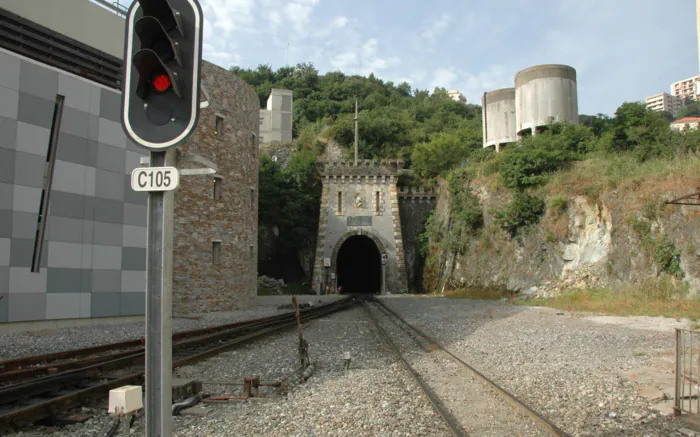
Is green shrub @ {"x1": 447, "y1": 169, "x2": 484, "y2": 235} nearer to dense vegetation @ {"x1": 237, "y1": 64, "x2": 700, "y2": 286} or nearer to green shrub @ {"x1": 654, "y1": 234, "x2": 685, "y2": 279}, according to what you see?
dense vegetation @ {"x1": 237, "y1": 64, "x2": 700, "y2": 286}

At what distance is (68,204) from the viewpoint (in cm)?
1609

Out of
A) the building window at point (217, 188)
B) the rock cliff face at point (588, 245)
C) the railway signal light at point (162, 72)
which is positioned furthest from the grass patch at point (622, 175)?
the railway signal light at point (162, 72)

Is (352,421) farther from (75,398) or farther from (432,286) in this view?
(432,286)

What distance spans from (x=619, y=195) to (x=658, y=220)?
276 cm

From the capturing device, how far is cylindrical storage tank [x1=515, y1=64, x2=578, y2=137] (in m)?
36.1

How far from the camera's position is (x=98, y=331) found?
15.2 metres

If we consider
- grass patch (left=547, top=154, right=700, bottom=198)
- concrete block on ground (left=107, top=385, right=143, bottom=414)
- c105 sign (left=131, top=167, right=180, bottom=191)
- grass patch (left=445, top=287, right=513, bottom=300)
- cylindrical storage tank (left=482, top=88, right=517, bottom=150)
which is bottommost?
grass patch (left=445, top=287, right=513, bottom=300)

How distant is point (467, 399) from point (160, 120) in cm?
549

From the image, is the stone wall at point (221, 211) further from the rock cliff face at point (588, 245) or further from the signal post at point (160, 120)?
the signal post at point (160, 120)

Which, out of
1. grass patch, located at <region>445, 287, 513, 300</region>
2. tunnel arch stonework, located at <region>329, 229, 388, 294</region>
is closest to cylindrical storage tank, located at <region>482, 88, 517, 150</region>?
tunnel arch stonework, located at <region>329, 229, 388, 294</region>

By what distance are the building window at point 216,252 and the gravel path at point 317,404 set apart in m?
12.2

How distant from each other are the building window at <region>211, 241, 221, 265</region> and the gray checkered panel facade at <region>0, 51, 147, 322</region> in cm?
445

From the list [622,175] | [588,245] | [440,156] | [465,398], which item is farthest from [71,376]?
[440,156]

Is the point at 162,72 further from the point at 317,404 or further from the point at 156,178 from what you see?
the point at 317,404
